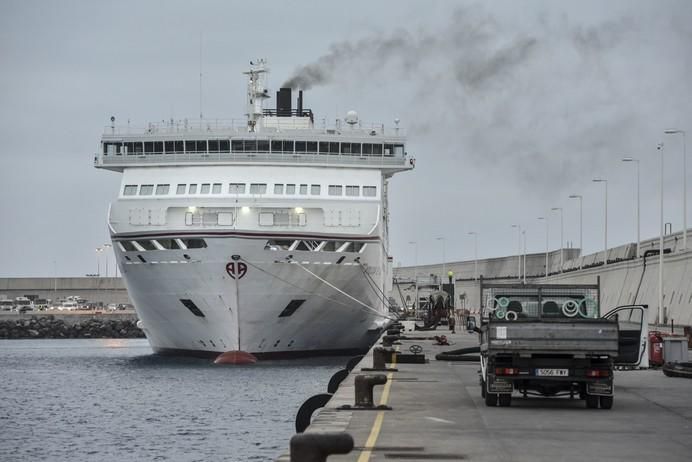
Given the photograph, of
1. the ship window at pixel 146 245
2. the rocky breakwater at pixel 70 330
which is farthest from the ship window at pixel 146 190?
the rocky breakwater at pixel 70 330

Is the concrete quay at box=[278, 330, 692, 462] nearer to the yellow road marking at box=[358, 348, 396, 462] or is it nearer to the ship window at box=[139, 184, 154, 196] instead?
the yellow road marking at box=[358, 348, 396, 462]

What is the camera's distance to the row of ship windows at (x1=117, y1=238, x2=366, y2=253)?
4772 cm

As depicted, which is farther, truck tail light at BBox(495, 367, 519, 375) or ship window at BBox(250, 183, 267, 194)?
ship window at BBox(250, 183, 267, 194)

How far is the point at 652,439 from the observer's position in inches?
642

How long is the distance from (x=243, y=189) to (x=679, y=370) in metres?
26.5

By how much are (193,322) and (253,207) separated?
491 centimetres

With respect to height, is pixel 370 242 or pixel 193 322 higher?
pixel 370 242

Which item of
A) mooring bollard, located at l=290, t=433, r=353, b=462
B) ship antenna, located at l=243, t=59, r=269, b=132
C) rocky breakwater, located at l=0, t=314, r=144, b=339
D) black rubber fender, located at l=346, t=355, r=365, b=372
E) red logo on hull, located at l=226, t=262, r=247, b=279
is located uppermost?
ship antenna, located at l=243, t=59, r=269, b=132

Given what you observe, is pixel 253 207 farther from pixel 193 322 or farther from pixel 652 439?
pixel 652 439

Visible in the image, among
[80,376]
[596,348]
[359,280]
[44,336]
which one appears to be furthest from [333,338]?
[44,336]

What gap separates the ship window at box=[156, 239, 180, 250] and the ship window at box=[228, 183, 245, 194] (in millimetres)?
3967

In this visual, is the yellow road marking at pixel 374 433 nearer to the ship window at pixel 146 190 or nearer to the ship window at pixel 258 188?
the ship window at pixel 258 188

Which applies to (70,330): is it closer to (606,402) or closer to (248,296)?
(248,296)

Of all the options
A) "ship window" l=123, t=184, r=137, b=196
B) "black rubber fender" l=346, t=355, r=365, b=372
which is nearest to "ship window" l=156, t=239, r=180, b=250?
"ship window" l=123, t=184, r=137, b=196
